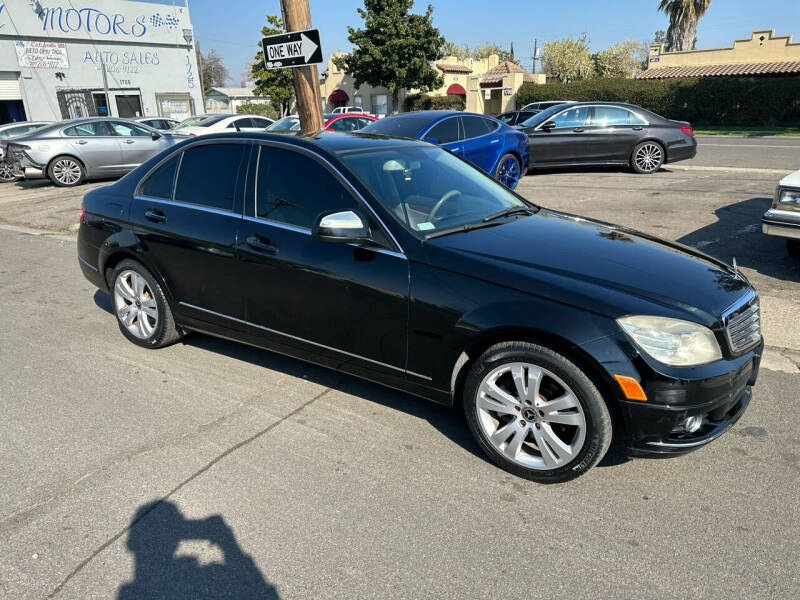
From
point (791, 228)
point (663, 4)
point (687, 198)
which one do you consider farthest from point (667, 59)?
point (791, 228)

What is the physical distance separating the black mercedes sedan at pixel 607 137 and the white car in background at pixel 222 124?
7.99 meters

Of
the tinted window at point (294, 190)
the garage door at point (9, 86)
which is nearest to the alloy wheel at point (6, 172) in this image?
the garage door at point (9, 86)

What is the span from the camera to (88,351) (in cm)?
505

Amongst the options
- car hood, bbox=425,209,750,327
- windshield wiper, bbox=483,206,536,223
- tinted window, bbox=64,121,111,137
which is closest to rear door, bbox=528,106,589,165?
windshield wiper, bbox=483,206,536,223

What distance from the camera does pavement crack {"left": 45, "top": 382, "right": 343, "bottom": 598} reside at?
260cm

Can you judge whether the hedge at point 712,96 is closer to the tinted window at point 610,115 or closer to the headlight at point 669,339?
the tinted window at point 610,115

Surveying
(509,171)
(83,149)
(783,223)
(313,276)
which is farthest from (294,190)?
(83,149)

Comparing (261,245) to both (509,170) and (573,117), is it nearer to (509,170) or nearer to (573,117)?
(509,170)

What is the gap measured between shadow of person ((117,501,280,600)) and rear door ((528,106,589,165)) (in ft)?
40.6

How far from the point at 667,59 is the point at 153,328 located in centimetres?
4437

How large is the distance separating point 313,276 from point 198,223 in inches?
45.4

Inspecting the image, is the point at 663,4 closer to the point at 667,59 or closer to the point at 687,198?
the point at 667,59

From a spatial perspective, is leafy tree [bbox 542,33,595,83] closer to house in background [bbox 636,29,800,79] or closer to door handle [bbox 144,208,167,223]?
house in background [bbox 636,29,800,79]

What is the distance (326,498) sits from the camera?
121 inches
